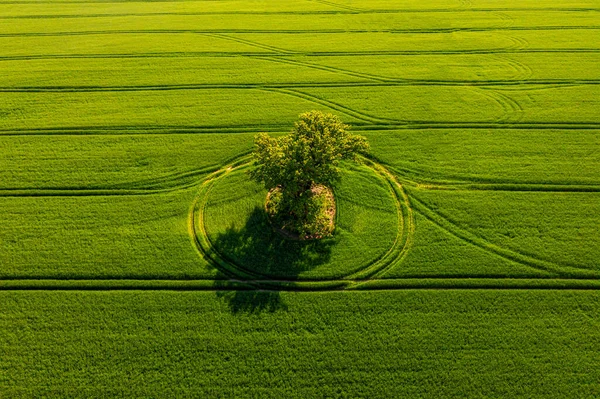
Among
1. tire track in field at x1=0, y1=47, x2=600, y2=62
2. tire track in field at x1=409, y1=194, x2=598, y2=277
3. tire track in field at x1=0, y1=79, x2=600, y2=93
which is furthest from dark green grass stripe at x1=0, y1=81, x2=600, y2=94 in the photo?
tire track in field at x1=409, y1=194, x2=598, y2=277

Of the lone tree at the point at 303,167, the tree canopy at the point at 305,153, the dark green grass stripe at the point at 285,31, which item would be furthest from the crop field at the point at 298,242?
the tree canopy at the point at 305,153

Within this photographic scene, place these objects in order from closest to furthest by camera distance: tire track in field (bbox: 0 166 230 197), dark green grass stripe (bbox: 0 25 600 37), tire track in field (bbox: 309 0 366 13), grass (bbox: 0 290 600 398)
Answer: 1. grass (bbox: 0 290 600 398)
2. tire track in field (bbox: 0 166 230 197)
3. dark green grass stripe (bbox: 0 25 600 37)
4. tire track in field (bbox: 309 0 366 13)

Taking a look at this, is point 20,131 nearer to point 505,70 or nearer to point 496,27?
point 505,70

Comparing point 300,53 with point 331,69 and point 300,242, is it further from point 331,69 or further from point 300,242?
point 300,242

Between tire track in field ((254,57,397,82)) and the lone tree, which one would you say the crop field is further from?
the lone tree

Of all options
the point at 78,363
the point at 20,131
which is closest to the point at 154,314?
the point at 78,363

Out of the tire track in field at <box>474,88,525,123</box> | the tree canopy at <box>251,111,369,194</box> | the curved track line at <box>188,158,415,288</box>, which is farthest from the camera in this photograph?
the tire track in field at <box>474,88,525,123</box>
